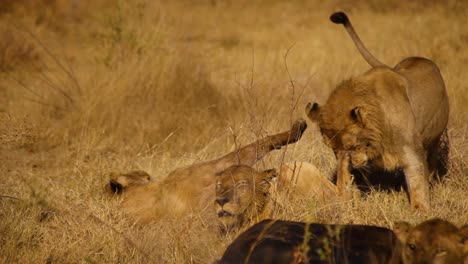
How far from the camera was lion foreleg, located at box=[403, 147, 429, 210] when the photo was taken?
19.0 feet

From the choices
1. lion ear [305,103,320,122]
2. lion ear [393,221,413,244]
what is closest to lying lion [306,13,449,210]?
lion ear [305,103,320,122]

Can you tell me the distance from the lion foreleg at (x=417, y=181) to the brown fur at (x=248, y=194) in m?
0.64

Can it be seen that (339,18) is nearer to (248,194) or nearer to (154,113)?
(248,194)

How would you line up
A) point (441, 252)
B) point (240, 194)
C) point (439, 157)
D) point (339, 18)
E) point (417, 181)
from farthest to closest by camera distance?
point (339, 18) < point (439, 157) < point (417, 181) < point (240, 194) < point (441, 252)

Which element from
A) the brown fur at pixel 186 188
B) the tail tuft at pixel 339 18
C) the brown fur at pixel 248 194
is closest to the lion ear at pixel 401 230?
the brown fur at pixel 248 194

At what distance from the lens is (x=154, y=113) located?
8.80 metres

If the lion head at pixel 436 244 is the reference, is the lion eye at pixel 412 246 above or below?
below

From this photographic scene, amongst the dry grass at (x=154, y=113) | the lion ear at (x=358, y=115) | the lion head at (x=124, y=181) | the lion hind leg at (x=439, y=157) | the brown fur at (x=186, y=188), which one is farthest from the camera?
the lion hind leg at (x=439, y=157)

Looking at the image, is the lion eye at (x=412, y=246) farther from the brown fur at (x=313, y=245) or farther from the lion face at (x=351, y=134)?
the lion face at (x=351, y=134)

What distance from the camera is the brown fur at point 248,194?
530 cm

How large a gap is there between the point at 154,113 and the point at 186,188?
2786mm

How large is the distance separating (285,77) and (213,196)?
5228 mm

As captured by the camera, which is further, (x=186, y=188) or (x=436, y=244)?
(x=186, y=188)

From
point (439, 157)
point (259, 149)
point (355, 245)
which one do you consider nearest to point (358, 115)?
point (259, 149)
